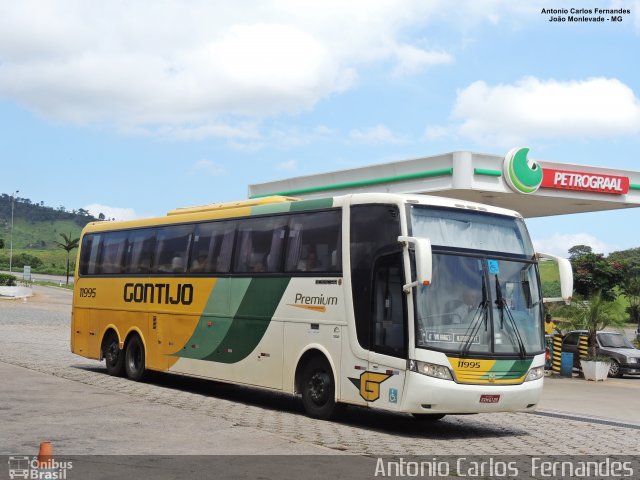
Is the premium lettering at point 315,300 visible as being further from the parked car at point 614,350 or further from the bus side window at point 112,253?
the parked car at point 614,350

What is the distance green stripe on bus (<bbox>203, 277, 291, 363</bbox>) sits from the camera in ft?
51.4

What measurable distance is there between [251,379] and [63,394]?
310cm

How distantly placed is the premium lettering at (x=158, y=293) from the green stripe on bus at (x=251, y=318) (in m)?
1.61

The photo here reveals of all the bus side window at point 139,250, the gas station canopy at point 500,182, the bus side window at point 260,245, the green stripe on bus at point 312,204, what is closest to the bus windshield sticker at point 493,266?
the green stripe on bus at point 312,204

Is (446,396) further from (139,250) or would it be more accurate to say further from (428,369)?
(139,250)

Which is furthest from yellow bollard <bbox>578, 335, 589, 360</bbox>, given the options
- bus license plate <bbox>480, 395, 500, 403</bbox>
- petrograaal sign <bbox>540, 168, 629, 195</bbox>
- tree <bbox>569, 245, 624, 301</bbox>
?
tree <bbox>569, 245, 624, 301</bbox>

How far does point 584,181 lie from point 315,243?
14.1 m

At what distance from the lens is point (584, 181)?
1047 inches

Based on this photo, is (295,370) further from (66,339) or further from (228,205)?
(66,339)

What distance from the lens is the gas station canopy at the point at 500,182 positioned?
80.0 ft

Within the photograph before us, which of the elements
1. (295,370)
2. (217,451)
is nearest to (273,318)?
(295,370)

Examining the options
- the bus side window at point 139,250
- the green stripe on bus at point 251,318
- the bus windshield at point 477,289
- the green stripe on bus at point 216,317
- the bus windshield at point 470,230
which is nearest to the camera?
the bus windshield at point 477,289

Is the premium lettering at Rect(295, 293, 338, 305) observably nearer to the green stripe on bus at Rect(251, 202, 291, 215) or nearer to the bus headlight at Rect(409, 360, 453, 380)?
the green stripe on bus at Rect(251, 202, 291, 215)

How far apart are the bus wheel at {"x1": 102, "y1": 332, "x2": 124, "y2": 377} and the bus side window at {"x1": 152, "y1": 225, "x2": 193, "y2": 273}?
2431 mm
